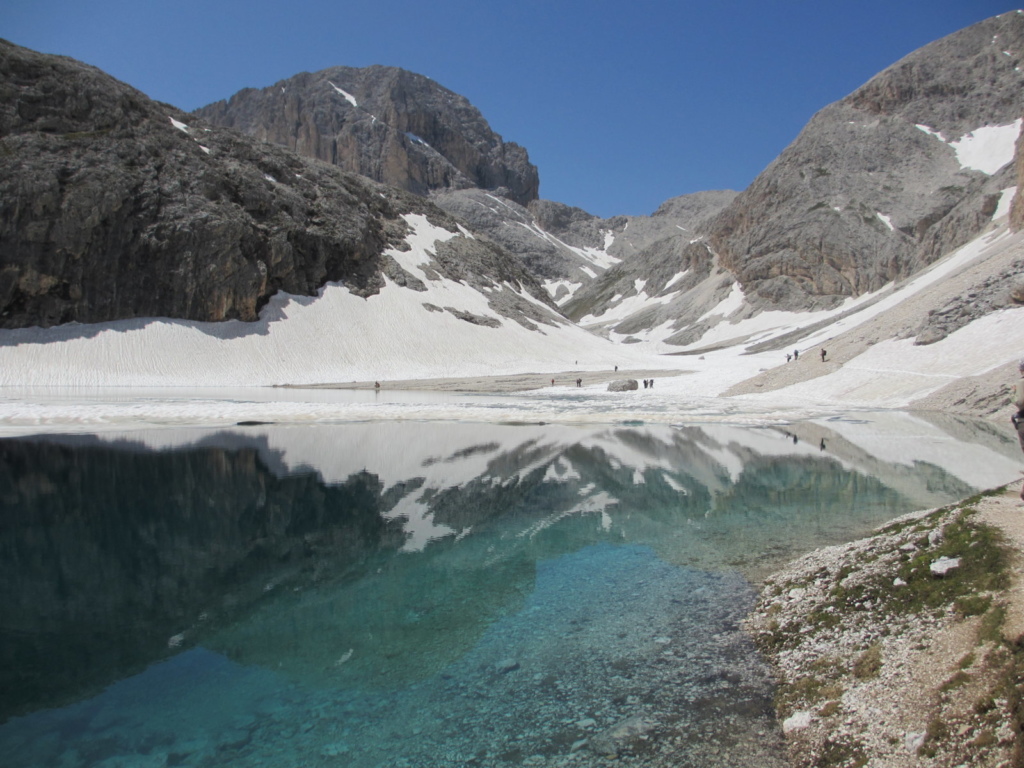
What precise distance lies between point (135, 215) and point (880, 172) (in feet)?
387

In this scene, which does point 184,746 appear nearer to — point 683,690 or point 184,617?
point 184,617

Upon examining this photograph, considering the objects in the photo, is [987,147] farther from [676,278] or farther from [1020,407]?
[1020,407]

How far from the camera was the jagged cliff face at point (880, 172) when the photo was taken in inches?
4050

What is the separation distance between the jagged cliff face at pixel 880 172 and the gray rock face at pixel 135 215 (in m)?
76.2

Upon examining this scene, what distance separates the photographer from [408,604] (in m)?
8.48

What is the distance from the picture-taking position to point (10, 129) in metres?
62.6

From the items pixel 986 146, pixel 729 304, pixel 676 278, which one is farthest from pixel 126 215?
pixel 986 146

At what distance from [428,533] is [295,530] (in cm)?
263

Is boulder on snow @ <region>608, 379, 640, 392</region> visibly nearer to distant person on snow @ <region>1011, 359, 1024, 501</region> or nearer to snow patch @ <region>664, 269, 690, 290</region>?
distant person on snow @ <region>1011, 359, 1024, 501</region>

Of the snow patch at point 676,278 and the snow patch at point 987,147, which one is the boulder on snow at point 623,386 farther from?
the snow patch at point 676,278

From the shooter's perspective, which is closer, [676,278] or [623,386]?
[623,386]

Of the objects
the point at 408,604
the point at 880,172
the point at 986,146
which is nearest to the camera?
the point at 408,604

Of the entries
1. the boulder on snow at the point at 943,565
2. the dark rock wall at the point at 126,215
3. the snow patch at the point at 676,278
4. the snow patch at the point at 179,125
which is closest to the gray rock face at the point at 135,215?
the dark rock wall at the point at 126,215

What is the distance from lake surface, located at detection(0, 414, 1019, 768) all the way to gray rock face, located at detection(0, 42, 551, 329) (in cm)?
5410
